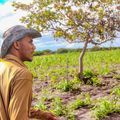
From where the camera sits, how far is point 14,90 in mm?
3369

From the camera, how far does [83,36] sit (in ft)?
43.3

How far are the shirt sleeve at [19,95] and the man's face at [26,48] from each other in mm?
216

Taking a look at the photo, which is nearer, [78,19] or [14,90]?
[14,90]

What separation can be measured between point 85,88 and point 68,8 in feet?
7.71

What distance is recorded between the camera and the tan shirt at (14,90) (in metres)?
3.36

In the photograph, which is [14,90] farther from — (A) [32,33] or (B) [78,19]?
(B) [78,19]

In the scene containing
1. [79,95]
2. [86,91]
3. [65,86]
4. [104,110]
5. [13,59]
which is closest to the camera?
[13,59]

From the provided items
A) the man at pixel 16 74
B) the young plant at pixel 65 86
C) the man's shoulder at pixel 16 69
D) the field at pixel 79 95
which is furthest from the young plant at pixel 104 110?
the man's shoulder at pixel 16 69

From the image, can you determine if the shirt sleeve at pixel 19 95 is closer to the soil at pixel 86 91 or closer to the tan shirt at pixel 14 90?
the tan shirt at pixel 14 90

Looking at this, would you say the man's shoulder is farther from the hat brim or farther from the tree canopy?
the tree canopy

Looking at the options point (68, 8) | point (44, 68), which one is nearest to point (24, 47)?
point (68, 8)

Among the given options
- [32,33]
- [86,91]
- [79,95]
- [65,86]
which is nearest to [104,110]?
[79,95]

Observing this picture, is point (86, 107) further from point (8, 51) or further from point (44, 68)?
Answer: point (44, 68)

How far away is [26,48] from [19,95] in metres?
0.40
